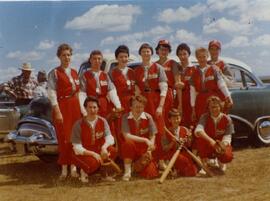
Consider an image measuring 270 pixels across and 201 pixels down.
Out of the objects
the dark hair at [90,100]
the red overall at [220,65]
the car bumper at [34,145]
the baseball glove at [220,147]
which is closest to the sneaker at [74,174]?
the car bumper at [34,145]

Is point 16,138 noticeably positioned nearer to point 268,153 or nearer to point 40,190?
point 40,190

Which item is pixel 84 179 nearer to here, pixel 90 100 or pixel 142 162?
pixel 142 162

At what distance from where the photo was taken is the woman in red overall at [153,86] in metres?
4.98

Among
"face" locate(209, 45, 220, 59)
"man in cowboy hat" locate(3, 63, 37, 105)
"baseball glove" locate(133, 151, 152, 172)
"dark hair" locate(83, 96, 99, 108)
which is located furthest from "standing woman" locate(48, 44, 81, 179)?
"man in cowboy hat" locate(3, 63, 37, 105)

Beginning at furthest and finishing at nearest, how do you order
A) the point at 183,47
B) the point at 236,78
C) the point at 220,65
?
the point at 236,78 → the point at 220,65 → the point at 183,47

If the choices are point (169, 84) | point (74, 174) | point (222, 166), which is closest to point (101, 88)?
point (169, 84)

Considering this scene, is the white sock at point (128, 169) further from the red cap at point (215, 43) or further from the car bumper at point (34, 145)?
the red cap at point (215, 43)

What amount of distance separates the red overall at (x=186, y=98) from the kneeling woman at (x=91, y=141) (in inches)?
46.1

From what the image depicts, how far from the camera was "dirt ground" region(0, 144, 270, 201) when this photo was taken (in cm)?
Answer: 401

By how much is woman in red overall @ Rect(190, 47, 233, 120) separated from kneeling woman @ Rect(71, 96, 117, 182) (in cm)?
121

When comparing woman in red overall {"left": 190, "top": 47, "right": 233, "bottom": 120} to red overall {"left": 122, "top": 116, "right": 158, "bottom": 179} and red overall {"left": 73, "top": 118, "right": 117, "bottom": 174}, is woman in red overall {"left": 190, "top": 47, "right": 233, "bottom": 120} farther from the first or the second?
red overall {"left": 73, "top": 118, "right": 117, "bottom": 174}

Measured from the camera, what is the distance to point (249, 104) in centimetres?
623

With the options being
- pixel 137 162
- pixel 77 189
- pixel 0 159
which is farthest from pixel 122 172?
pixel 0 159

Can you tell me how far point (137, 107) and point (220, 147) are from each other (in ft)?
3.33
